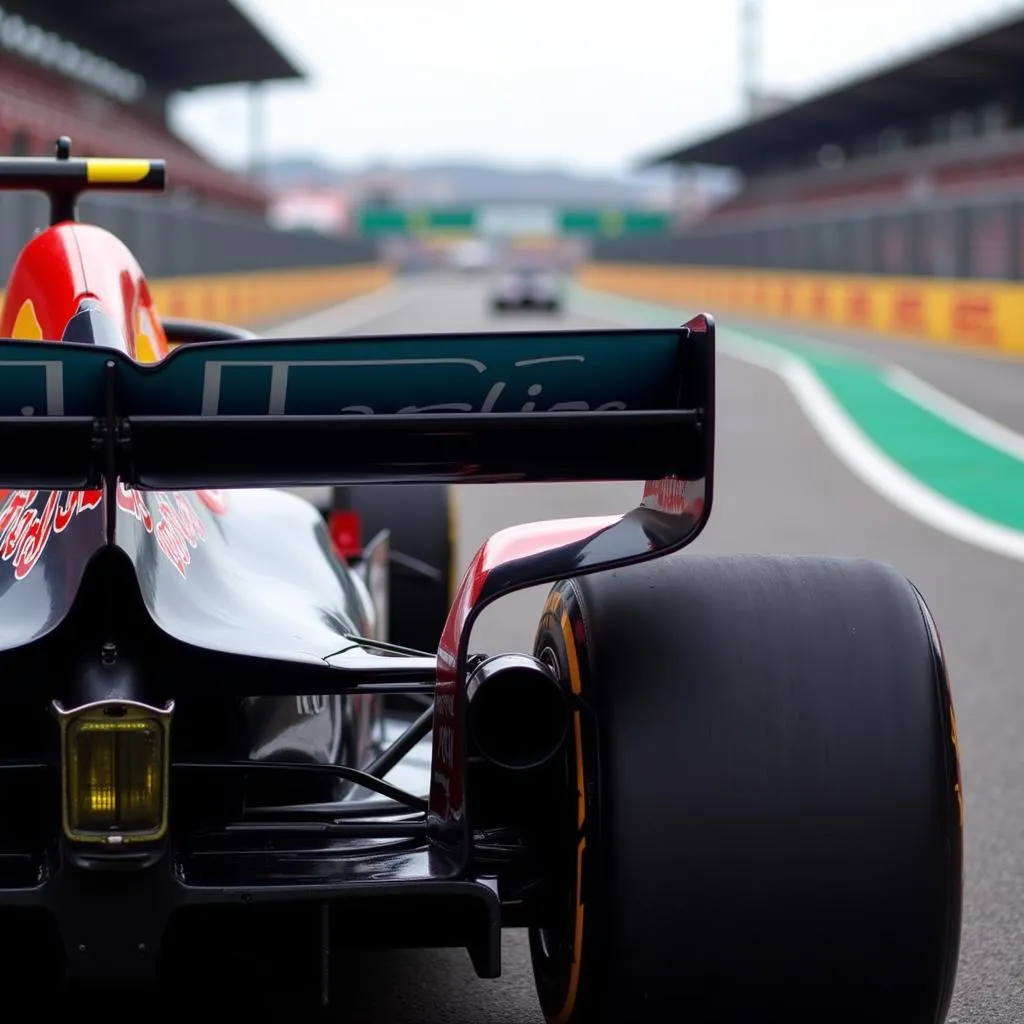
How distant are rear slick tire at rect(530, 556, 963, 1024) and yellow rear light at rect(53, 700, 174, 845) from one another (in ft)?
1.64

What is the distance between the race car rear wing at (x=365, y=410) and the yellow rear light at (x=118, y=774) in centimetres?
27

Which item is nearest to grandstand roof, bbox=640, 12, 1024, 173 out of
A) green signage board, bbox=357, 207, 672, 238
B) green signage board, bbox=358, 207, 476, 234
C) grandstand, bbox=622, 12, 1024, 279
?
grandstand, bbox=622, 12, 1024, 279

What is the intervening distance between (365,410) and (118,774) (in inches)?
19.8

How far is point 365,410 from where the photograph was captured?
231 cm

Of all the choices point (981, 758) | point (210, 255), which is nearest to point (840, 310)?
point (210, 255)

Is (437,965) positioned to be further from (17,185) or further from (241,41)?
(241,41)

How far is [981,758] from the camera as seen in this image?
15.7 ft

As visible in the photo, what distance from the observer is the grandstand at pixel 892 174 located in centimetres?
2556

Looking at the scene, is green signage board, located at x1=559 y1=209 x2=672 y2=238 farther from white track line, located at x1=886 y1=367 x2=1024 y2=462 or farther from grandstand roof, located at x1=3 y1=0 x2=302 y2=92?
white track line, located at x1=886 y1=367 x2=1024 y2=462

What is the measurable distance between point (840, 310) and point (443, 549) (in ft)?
91.0

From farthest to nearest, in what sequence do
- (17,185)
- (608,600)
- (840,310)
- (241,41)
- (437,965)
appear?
(241,41)
(840,310)
(17,185)
(437,965)
(608,600)

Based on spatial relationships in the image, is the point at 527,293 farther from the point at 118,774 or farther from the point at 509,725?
the point at 118,774

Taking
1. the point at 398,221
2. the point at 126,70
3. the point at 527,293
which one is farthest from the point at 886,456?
the point at 398,221

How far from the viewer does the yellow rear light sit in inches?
88.0
